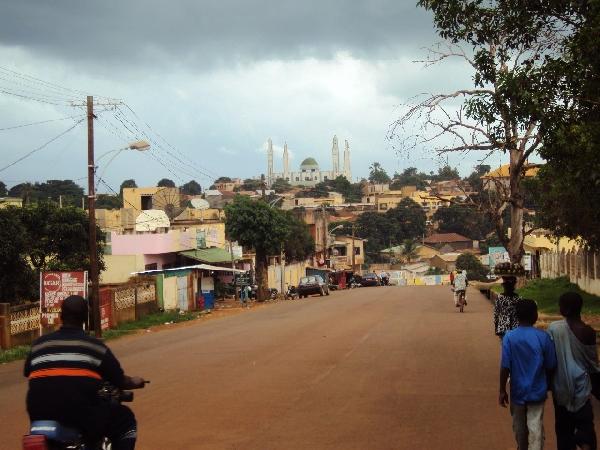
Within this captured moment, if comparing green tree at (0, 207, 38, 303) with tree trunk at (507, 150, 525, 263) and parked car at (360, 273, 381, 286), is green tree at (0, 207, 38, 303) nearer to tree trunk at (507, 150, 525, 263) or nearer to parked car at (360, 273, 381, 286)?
tree trunk at (507, 150, 525, 263)

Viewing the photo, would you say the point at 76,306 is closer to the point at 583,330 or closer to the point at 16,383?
the point at 583,330

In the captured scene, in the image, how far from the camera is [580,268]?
3938 centimetres

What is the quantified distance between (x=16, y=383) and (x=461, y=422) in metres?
9.51

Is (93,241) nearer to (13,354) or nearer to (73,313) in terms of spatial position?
(13,354)

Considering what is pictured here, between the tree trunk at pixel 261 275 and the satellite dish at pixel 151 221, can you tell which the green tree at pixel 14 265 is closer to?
the satellite dish at pixel 151 221

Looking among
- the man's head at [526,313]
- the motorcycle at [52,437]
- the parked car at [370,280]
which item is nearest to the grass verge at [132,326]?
the motorcycle at [52,437]

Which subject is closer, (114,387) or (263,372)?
(114,387)

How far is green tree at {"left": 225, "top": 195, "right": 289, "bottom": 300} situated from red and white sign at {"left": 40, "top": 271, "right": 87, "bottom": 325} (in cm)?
2839

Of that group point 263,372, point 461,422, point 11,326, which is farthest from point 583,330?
point 11,326

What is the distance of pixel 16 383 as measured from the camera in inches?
629

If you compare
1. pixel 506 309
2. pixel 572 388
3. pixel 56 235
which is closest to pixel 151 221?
pixel 56 235

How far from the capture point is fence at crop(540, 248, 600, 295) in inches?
1366

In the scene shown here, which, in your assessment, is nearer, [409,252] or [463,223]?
[409,252]

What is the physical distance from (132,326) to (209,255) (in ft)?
81.2
